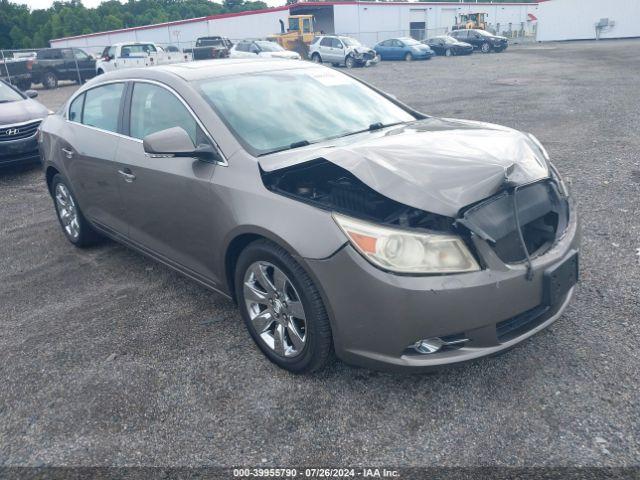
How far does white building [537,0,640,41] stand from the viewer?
4334 centimetres

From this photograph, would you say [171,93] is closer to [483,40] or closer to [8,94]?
[8,94]

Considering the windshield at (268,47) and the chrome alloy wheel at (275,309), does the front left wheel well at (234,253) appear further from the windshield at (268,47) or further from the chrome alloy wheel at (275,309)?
the windshield at (268,47)

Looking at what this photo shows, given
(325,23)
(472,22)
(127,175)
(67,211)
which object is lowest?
(472,22)

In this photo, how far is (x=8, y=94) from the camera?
9305 mm

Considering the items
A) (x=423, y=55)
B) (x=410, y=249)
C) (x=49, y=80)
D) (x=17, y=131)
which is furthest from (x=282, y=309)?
(x=423, y=55)

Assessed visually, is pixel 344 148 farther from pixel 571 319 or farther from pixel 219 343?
pixel 571 319

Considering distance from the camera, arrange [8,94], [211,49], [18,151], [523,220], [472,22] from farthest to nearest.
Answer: [472,22], [211,49], [8,94], [18,151], [523,220]

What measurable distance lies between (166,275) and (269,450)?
240 centimetres

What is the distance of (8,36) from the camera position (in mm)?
66750

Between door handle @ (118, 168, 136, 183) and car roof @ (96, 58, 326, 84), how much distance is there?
27.3 inches

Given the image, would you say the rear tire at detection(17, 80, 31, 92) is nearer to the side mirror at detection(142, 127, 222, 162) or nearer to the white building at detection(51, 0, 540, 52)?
the white building at detection(51, 0, 540, 52)

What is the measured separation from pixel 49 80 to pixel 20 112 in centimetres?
1928

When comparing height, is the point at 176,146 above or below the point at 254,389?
above

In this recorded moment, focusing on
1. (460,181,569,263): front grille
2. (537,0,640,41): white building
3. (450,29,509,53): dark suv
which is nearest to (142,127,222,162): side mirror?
(460,181,569,263): front grille
